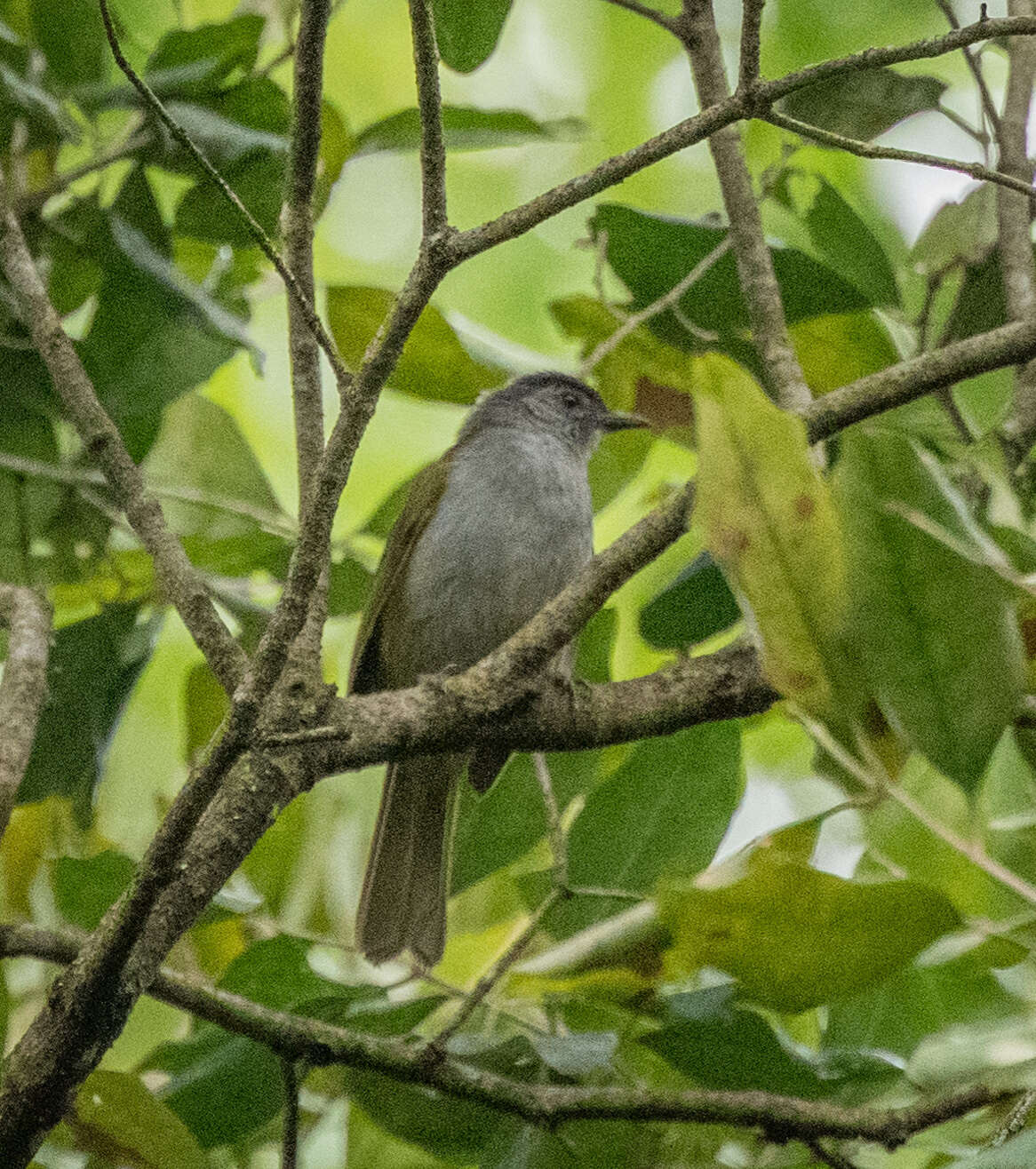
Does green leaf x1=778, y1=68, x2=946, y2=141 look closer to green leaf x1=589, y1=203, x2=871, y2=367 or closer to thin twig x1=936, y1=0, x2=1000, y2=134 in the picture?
thin twig x1=936, y1=0, x2=1000, y2=134

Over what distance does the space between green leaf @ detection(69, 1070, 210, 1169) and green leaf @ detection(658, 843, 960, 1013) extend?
948mm

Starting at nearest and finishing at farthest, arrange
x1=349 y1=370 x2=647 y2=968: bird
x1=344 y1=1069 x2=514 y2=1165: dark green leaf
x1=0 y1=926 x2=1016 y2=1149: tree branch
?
x1=0 y1=926 x2=1016 y2=1149: tree branch
x1=344 y1=1069 x2=514 y2=1165: dark green leaf
x1=349 y1=370 x2=647 y2=968: bird

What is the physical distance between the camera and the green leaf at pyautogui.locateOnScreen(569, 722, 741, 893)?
7.91 feet

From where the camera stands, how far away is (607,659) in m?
2.83

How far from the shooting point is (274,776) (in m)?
2.06

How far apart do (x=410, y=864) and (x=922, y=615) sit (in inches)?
99.5

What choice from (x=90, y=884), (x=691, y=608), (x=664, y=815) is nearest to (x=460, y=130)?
(x=691, y=608)

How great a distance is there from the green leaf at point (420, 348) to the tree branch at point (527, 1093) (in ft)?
4.21

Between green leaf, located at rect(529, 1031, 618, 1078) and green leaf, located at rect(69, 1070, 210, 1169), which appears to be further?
green leaf, located at rect(69, 1070, 210, 1169)

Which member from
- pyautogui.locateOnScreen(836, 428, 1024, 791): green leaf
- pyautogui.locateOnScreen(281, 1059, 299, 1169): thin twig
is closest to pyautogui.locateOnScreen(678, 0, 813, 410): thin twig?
pyautogui.locateOnScreen(836, 428, 1024, 791): green leaf

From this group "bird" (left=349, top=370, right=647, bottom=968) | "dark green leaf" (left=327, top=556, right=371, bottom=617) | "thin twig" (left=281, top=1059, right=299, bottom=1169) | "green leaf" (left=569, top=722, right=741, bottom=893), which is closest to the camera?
"thin twig" (left=281, top=1059, right=299, bottom=1169)

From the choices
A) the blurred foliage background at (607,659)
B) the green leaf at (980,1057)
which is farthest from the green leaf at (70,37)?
the green leaf at (980,1057)

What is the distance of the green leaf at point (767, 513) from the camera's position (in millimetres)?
1400

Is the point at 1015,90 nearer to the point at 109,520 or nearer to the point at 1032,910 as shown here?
the point at 1032,910
